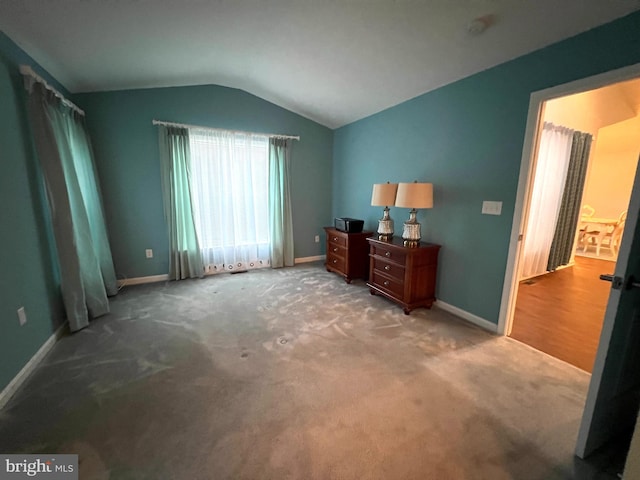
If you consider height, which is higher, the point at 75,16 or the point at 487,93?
the point at 75,16

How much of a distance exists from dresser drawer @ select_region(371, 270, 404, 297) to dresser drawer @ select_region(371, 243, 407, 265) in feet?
0.74

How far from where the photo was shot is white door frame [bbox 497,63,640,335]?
178cm

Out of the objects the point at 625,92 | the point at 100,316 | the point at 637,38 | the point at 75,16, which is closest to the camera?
the point at 637,38

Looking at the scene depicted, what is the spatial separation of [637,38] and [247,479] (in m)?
3.27

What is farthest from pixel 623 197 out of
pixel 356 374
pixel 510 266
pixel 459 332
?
pixel 356 374

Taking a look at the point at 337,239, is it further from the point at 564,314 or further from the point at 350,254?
the point at 564,314

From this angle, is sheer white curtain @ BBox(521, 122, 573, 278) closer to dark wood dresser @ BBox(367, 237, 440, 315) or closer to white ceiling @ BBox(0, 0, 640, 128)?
dark wood dresser @ BBox(367, 237, 440, 315)

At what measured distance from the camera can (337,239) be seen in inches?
153

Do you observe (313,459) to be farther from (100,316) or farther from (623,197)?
(623,197)

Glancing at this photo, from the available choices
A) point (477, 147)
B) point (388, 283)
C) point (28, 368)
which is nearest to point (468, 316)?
point (388, 283)

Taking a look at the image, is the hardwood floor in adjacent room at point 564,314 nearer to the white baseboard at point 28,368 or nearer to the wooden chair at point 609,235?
the wooden chair at point 609,235

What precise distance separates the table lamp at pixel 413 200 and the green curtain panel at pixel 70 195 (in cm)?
315

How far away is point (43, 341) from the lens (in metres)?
2.07

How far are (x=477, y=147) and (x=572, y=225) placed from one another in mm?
3444
